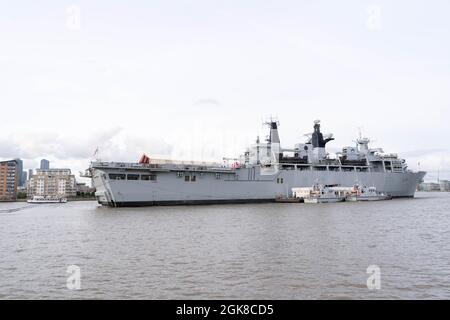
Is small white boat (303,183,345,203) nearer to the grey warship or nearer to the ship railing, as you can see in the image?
the grey warship

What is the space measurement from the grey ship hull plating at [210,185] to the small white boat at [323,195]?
2.31 meters

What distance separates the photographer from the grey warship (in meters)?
45.9

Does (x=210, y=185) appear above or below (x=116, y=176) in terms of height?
below

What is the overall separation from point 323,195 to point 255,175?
1107cm

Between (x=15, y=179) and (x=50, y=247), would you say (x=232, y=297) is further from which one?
(x=15, y=179)

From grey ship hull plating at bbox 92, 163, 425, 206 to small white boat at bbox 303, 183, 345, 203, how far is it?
231 centimetres

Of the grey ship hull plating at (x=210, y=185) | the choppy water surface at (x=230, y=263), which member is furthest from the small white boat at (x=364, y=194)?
the choppy water surface at (x=230, y=263)

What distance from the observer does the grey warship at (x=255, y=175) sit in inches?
1807

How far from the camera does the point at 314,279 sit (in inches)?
440

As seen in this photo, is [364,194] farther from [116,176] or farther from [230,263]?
[230,263]

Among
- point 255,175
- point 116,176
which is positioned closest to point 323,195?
point 255,175

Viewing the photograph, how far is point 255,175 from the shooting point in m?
54.8

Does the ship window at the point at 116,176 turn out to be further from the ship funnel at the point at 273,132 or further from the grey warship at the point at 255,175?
the ship funnel at the point at 273,132
